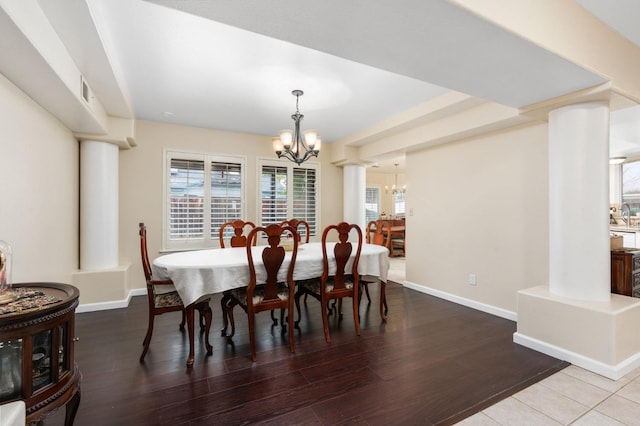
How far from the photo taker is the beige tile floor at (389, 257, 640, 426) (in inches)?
67.5

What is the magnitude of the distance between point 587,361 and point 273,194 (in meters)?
4.48

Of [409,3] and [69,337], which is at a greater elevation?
[409,3]

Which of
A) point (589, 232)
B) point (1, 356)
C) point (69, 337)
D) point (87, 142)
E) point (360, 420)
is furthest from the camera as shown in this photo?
point (87, 142)

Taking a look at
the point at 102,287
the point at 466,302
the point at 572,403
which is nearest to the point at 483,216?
the point at 466,302

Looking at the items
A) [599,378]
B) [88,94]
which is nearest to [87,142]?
[88,94]

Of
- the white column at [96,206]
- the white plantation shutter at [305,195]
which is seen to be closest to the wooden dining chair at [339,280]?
the white plantation shutter at [305,195]

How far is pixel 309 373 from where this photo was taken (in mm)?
2215

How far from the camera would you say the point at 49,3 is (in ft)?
5.73

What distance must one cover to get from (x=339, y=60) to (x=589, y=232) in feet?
8.41

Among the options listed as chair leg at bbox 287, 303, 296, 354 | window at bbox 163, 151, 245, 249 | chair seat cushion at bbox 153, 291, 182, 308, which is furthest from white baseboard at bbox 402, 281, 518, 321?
chair seat cushion at bbox 153, 291, 182, 308

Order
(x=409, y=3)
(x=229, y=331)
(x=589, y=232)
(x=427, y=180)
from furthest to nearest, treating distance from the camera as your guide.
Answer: (x=427, y=180) → (x=229, y=331) → (x=589, y=232) → (x=409, y=3)

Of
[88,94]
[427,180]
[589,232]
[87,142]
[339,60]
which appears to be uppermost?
[339,60]

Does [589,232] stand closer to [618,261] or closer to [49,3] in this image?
[618,261]

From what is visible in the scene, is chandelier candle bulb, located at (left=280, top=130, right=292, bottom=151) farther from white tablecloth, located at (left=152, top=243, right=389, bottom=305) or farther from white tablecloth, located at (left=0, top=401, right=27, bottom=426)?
white tablecloth, located at (left=0, top=401, right=27, bottom=426)
